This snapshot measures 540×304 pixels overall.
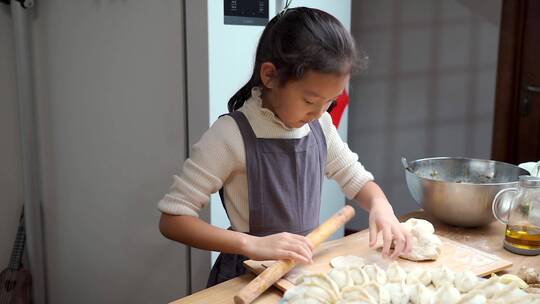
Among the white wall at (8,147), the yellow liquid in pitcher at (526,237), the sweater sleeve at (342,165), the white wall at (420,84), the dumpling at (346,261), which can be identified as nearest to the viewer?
the dumpling at (346,261)

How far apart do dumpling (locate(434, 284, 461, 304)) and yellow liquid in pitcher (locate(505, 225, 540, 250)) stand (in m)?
0.34

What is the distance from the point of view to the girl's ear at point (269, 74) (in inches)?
42.3

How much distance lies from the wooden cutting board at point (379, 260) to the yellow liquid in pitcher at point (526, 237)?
84 mm

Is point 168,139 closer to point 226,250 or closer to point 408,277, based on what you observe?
point 226,250

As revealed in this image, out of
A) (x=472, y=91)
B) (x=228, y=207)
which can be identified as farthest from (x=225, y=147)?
(x=472, y=91)

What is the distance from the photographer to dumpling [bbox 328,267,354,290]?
2.83 ft

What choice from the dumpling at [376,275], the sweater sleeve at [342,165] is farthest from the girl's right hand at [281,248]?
the sweater sleeve at [342,165]

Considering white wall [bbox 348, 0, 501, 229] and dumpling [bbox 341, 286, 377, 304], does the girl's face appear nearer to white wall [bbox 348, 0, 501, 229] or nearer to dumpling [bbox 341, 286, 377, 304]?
dumpling [bbox 341, 286, 377, 304]

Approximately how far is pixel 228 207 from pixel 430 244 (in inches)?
15.8

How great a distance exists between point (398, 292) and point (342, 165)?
1.64 feet

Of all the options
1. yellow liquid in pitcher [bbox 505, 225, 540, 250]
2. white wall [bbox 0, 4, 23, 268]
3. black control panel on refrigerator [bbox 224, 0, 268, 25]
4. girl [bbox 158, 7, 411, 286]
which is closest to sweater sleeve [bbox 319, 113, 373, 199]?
girl [bbox 158, 7, 411, 286]

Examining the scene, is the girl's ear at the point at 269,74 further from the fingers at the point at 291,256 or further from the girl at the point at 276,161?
the fingers at the point at 291,256

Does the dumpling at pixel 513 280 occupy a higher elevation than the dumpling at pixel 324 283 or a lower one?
lower

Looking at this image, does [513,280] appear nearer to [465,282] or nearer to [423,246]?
[465,282]
